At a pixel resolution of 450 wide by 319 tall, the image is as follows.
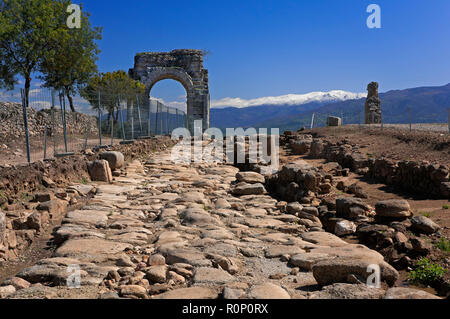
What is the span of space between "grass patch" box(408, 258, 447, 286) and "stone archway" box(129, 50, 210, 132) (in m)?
24.3

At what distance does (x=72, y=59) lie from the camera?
24.9m

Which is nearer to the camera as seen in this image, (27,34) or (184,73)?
(27,34)

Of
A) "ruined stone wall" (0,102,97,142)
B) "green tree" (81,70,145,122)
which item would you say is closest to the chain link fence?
"ruined stone wall" (0,102,97,142)

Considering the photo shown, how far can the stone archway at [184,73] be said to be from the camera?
Answer: 90.6 feet

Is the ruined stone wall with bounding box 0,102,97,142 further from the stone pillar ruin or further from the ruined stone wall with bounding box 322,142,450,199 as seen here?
the stone pillar ruin

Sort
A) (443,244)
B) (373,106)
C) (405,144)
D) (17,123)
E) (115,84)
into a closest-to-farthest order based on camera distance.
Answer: (443,244) < (405,144) < (17,123) < (115,84) < (373,106)

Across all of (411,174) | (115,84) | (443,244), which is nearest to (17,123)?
(115,84)

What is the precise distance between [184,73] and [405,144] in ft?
57.7

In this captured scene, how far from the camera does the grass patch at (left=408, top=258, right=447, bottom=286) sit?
410 cm

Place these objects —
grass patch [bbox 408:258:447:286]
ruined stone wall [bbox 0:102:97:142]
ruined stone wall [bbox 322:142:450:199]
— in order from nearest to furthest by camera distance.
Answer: grass patch [bbox 408:258:447:286], ruined stone wall [bbox 322:142:450:199], ruined stone wall [bbox 0:102:97:142]

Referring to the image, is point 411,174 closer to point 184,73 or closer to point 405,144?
point 405,144

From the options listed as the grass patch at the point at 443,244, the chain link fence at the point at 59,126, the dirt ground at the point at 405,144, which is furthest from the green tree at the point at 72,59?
the grass patch at the point at 443,244

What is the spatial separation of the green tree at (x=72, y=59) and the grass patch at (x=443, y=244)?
2302 centimetres

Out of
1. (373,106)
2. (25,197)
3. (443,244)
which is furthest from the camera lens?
(373,106)
